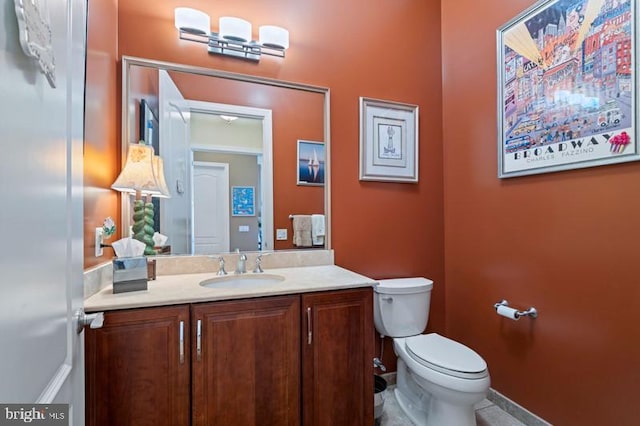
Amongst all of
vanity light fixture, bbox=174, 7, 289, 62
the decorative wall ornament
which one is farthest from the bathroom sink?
vanity light fixture, bbox=174, 7, 289, 62

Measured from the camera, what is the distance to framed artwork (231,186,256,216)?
1.83 m

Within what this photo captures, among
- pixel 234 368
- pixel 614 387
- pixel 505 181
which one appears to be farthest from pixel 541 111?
pixel 234 368

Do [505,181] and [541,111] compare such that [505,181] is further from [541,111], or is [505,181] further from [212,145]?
[212,145]

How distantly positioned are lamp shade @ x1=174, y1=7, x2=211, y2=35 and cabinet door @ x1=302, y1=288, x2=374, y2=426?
158 cm

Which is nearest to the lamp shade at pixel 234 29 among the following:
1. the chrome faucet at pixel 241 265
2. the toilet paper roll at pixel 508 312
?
the chrome faucet at pixel 241 265

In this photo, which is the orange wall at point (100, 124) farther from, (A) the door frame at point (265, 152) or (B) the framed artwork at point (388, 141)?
(B) the framed artwork at point (388, 141)

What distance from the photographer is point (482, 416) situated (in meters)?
1.76

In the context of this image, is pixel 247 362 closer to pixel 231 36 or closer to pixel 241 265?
pixel 241 265

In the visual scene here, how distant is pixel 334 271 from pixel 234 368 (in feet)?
2.45

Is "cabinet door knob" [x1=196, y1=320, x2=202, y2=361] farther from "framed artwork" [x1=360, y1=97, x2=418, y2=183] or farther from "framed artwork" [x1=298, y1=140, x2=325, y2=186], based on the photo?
"framed artwork" [x1=360, y1=97, x2=418, y2=183]

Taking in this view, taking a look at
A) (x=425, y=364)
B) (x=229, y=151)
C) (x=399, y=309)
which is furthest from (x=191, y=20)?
(x=425, y=364)

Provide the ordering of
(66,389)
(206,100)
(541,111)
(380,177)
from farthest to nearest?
1. (380,177)
2. (206,100)
3. (541,111)
4. (66,389)

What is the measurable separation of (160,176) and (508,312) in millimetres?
2053

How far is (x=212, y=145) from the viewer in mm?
1782
